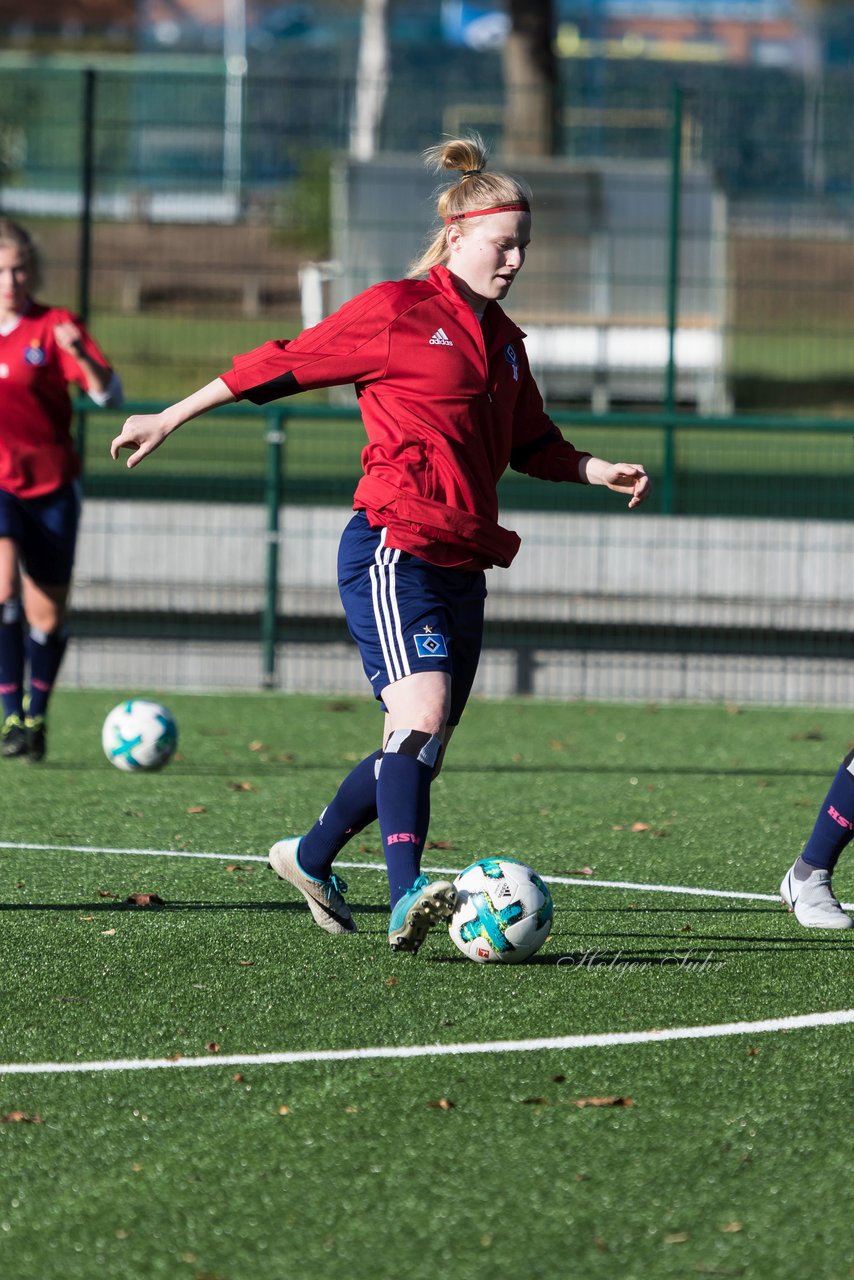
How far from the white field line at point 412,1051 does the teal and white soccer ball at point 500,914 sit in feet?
2.03

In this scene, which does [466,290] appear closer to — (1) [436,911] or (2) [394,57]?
(1) [436,911]

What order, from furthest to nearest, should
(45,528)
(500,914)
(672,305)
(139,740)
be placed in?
(672,305) → (45,528) → (139,740) → (500,914)

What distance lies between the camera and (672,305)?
1261 centimetres

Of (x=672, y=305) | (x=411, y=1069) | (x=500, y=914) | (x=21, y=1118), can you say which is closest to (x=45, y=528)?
(x=500, y=914)

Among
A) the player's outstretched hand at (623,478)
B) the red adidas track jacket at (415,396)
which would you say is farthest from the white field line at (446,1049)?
the player's outstretched hand at (623,478)

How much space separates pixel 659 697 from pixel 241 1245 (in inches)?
351

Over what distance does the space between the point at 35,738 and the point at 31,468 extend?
1.21 metres

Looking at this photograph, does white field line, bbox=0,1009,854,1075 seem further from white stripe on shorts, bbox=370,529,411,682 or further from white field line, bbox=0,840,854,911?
white field line, bbox=0,840,854,911

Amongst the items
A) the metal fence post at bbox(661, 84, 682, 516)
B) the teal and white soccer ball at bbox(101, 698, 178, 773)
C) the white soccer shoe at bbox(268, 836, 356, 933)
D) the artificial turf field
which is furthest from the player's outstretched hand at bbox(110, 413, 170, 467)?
the metal fence post at bbox(661, 84, 682, 516)

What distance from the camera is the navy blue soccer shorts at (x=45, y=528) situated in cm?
862

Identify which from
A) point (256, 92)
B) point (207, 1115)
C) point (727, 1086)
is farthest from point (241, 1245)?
point (256, 92)

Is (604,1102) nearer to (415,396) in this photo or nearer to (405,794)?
(405,794)

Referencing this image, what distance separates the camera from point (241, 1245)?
307cm

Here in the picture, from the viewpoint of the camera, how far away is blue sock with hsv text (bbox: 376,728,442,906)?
4789mm
